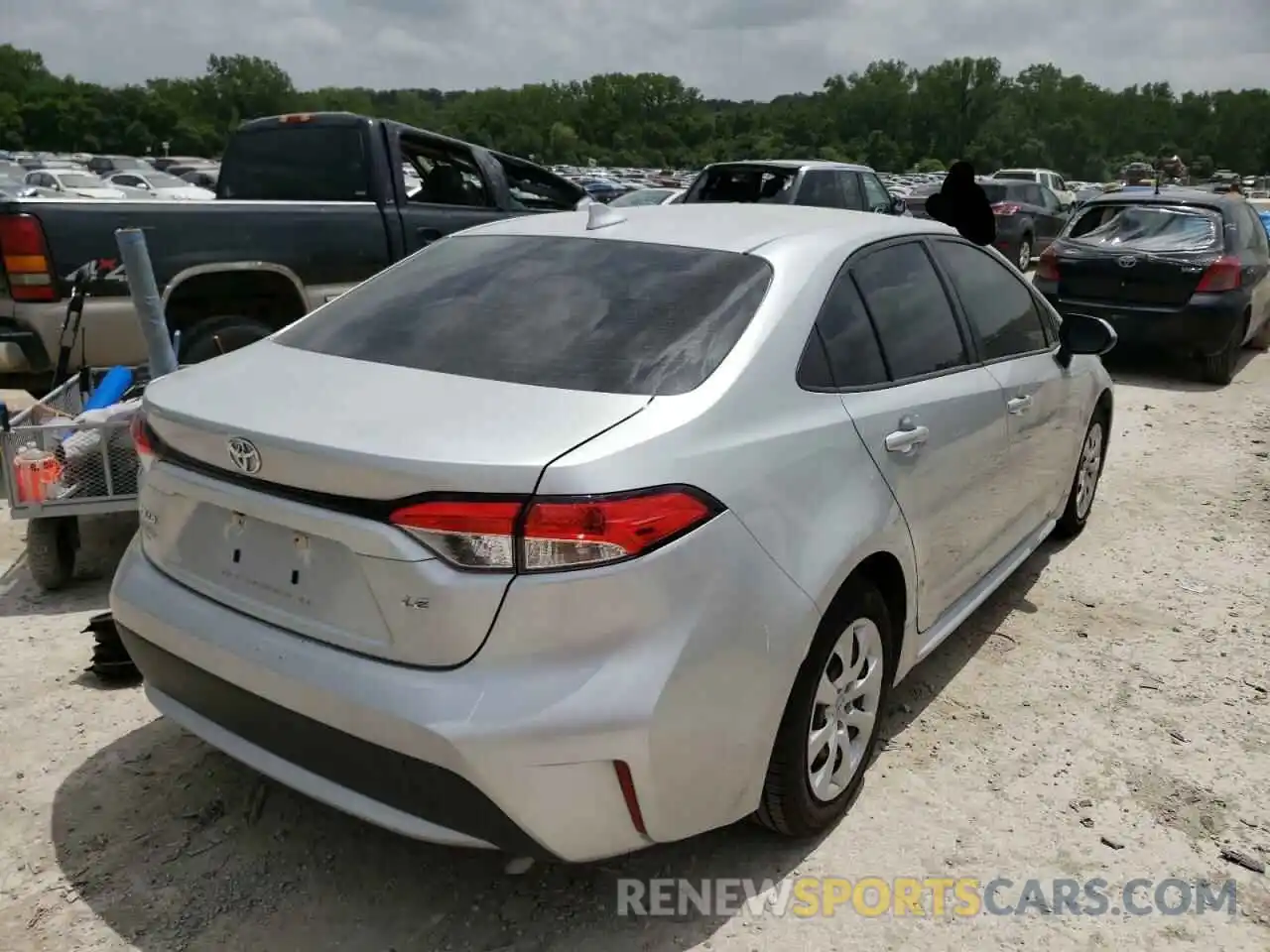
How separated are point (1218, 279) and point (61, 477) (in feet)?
28.8

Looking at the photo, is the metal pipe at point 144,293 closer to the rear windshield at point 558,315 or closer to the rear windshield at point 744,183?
the rear windshield at point 558,315

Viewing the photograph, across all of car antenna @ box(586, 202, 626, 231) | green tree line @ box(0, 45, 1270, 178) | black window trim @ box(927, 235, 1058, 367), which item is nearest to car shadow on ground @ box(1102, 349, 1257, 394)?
black window trim @ box(927, 235, 1058, 367)

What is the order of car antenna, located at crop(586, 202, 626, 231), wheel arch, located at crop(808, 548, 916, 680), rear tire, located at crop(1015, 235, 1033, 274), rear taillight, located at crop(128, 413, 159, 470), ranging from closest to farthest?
rear taillight, located at crop(128, 413, 159, 470), wheel arch, located at crop(808, 548, 916, 680), car antenna, located at crop(586, 202, 626, 231), rear tire, located at crop(1015, 235, 1033, 274)

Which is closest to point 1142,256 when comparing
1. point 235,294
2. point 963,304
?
point 963,304

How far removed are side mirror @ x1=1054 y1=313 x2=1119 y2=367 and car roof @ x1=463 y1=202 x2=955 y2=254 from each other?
36.7 inches

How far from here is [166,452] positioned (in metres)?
2.52

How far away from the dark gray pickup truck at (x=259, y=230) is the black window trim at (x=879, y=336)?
3.37 m

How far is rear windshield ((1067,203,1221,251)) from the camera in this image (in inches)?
357

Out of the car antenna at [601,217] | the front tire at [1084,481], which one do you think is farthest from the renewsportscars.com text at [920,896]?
the front tire at [1084,481]

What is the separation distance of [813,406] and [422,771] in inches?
51.4

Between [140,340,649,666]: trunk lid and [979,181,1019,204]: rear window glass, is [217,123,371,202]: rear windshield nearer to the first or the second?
[140,340,649,666]: trunk lid

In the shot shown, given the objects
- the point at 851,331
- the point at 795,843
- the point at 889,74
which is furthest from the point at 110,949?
the point at 889,74

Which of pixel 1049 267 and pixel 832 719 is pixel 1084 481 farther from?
pixel 1049 267

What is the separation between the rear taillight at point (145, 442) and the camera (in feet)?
8.45
